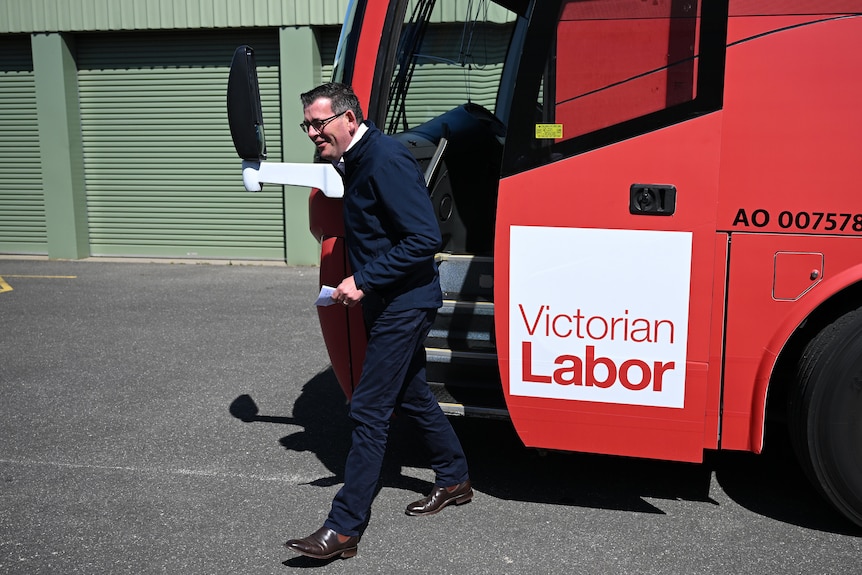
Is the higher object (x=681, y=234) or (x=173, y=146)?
(x=173, y=146)

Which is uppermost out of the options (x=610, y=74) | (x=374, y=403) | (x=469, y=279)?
(x=610, y=74)

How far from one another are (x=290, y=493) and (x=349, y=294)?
1.26 m

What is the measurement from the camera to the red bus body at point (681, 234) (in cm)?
328

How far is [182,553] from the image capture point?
356 centimetres

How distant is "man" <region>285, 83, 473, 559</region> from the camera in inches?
136

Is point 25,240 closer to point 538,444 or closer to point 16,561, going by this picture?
point 16,561

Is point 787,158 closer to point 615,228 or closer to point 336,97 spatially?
point 615,228

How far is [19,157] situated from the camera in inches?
507

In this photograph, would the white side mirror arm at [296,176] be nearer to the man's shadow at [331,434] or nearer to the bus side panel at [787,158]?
the man's shadow at [331,434]

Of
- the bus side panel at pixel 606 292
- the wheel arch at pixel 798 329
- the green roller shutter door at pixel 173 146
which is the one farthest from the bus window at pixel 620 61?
the green roller shutter door at pixel 173 146

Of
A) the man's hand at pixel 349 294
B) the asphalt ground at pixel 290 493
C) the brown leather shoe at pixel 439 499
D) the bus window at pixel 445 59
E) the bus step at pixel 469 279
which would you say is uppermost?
the bus window at pixel 445 59

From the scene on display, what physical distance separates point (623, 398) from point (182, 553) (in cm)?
196

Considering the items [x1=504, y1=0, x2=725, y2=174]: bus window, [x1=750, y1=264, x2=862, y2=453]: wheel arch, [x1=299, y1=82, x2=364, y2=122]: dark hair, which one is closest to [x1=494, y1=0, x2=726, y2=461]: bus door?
[x1=504, y1=0, x2=725, y2=174]: bus window

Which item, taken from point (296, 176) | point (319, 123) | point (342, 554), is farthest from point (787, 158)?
point (342, 554)
